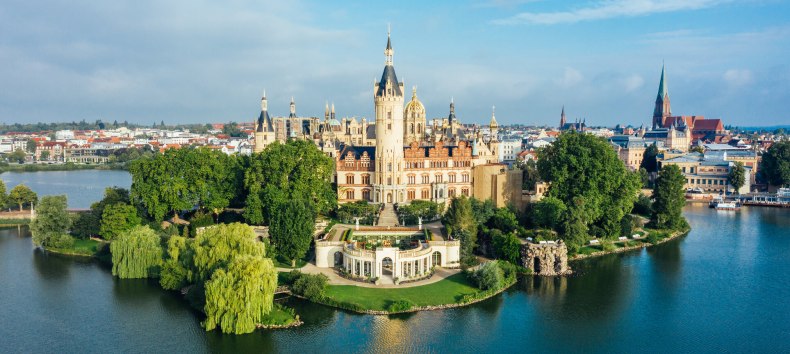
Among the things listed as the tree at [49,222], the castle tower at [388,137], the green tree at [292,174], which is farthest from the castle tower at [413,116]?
the tree at [49,222]

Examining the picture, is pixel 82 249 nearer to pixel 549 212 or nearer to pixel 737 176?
pixel 549 212

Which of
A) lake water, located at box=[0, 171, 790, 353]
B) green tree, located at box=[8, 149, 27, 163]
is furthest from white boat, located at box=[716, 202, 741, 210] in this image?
green tree, located at box=[8, 149, 27, 163]

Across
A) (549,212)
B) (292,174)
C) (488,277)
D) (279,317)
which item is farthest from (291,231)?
(549,212)

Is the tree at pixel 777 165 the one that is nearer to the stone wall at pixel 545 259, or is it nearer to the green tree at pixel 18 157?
the stone wall at pixel 545 259

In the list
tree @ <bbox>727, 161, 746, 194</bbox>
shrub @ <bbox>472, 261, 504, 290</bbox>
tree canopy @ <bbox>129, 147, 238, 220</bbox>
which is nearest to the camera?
shrub @ <bbox>472, 261, 504, 290</bbox>

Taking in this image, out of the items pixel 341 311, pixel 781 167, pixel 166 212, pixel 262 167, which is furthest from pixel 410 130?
pixel 781 167

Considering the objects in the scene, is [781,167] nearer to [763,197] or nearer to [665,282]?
[763,197]

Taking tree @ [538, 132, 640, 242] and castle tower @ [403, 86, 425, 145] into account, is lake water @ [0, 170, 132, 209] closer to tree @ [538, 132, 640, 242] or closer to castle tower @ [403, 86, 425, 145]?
castle tower @ [403, 86, 425, 145]
